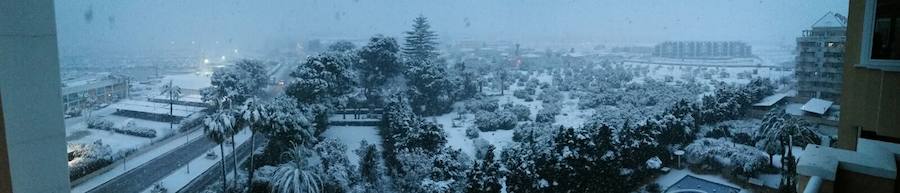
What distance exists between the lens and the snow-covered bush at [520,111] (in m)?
10.7

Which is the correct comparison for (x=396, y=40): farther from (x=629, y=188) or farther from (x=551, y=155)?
(x=629, y=188)

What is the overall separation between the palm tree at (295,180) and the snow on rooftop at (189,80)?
3095 mm

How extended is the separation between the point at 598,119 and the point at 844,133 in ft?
27.0

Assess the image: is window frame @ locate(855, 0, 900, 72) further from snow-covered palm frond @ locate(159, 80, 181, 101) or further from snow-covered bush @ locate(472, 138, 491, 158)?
snow-covered palm frond @ locate(159, 80, 181, 101)

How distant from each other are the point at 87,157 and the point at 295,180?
300cm

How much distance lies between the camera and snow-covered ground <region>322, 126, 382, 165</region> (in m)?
9.22

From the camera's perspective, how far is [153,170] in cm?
767

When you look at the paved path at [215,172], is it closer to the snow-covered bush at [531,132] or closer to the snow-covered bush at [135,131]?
the snow-covered bush at [135,131]

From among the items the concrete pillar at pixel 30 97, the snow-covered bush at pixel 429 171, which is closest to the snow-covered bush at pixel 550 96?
the snow-covered bush at pixel 429 171

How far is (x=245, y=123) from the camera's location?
25.6 ft

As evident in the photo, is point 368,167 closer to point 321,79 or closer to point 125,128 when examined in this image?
point 321,79

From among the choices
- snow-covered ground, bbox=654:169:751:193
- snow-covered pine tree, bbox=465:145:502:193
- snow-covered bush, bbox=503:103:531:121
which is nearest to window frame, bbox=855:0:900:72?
snow-covered pine tree, bbox=465:145:502:193

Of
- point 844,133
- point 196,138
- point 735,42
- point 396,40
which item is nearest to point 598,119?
point 396,40

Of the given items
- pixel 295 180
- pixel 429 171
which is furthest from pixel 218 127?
pixel 429 171
